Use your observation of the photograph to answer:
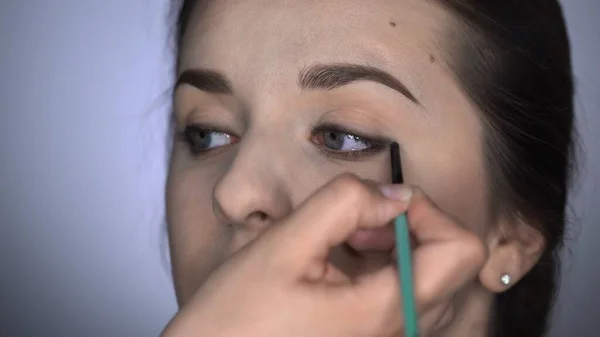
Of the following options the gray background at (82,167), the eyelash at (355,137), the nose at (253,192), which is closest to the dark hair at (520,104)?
the eyelash at (355,137)

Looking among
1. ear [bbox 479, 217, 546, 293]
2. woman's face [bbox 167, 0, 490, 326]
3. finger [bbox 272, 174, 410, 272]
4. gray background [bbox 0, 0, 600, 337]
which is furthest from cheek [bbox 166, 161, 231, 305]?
gray background [bbox 0, 0, 600, 337]

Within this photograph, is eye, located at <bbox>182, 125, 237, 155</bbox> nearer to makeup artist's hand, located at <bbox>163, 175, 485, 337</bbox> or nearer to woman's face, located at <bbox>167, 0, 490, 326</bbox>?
woman's face, located at <bbox>167, 0, 490, 326</bbox>

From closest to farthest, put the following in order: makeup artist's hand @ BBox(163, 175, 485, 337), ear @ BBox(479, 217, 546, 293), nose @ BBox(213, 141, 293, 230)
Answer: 1. makeup artist's hand @ BBox(163, 175, 485, 337)
2. nose @ BBox(213, 141, 293, 230)
3. ear @ BBox(479, 217, 546, 293)

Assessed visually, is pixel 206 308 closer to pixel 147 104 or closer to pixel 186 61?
pixel 186 61

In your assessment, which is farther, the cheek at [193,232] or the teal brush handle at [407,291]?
the cheek at [193,232]

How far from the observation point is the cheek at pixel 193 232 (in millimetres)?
766

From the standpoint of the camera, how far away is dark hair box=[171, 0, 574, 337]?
772mm

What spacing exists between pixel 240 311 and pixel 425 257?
6.3 inches

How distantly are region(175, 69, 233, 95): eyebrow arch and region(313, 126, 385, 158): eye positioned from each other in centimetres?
12

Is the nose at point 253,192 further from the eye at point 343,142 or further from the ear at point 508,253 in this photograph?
the ear at point 508,253

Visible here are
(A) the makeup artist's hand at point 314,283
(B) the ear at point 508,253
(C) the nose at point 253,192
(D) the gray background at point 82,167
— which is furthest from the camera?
(D) the gray background at point 82,167

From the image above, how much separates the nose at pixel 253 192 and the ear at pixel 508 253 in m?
0.28

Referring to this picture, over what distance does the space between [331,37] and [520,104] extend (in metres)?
0.26

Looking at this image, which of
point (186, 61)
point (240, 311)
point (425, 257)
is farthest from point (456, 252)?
point (186, 61)
